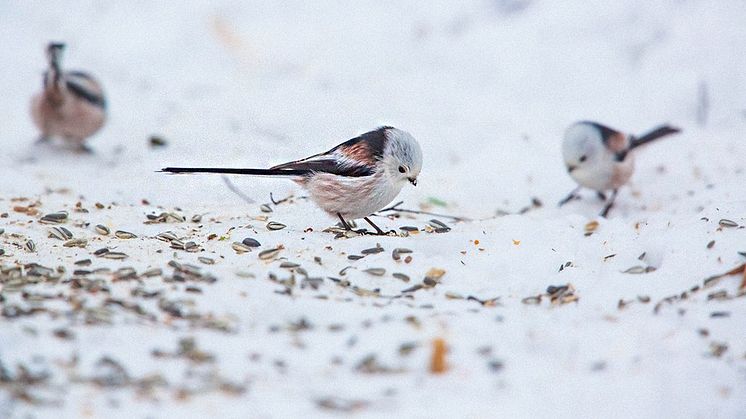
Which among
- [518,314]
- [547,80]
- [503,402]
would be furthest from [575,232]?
[547,80]

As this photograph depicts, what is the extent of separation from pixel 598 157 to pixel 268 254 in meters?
3.13

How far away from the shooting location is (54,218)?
502cm

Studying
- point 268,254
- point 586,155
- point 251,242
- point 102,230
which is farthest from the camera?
point 586,155

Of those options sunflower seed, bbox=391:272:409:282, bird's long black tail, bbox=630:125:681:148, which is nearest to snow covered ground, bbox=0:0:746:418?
sunflower seed, bbox=391:272:409:282

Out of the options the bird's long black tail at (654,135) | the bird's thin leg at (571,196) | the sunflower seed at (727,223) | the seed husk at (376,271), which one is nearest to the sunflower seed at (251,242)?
the seed husk at (376,271)

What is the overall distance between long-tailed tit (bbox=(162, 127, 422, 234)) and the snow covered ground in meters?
0.23

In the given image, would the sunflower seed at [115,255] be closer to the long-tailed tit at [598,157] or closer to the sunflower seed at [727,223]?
the sunflower seed at [727,223]

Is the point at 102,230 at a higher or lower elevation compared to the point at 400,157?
lower

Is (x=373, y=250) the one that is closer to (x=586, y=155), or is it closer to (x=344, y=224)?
(x=344, y=224)

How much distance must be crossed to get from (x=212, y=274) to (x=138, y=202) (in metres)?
2.55

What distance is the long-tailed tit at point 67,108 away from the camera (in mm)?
7539

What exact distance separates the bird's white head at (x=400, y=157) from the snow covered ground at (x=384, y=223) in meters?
0.39

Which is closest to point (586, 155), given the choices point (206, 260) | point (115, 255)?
point (206, 260)

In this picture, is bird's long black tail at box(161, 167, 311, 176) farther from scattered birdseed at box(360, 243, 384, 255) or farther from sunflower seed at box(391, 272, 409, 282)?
sunflower seed at box(391, 272, 409, 282)
